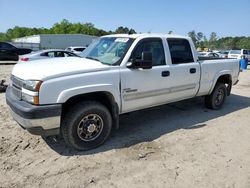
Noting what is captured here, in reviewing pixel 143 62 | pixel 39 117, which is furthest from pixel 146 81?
pixel 39 117

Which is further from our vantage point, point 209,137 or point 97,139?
point 209,137

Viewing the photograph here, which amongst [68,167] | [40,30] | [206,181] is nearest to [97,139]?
[68,167]

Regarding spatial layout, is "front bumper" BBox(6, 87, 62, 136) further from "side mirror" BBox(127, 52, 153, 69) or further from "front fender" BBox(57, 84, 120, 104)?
"side mirror" BBox(127, 52, 153, 69)

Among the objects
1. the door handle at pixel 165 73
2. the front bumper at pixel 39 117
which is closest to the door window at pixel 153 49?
the door handle at pixel 165 73

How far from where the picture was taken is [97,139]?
4188mm

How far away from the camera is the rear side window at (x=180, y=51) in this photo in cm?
514

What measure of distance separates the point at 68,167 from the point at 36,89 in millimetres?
1190

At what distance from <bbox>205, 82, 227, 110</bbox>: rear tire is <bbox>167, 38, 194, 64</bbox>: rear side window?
4.58ft

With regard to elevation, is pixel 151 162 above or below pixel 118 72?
below

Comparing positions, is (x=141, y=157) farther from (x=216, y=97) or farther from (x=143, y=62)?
(x=216, y=97)

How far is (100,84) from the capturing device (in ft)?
13.0

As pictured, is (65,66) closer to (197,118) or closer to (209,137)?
(209,137)

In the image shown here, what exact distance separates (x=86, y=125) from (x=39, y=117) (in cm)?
79

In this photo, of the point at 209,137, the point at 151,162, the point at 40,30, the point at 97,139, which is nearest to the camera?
the point at 151,162
